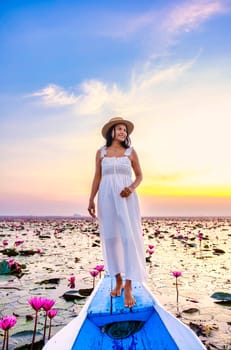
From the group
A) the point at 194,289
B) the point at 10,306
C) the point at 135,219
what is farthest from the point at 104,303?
the point at 194,289

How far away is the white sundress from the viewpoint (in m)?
3.21

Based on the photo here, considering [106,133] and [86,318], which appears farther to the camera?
[106,133]

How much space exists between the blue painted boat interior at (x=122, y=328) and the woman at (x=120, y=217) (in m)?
0.21

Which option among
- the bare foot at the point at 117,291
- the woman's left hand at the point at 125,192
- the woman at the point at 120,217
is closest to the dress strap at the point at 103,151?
the woman at the point at 120,217

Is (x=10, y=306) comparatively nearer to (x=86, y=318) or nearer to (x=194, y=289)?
(x=86, y=318)

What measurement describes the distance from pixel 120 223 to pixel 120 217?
6 centimetres

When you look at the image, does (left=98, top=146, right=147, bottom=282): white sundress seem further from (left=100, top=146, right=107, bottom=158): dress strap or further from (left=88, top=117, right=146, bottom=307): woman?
(left=100, top=146, right=107, bottom=158): dress strap

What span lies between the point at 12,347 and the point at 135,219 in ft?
5.59

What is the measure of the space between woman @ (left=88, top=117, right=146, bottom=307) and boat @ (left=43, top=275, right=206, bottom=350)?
22cm

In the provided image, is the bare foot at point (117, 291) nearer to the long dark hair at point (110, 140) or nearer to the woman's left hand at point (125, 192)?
the woman's left hand at point (125, 192)

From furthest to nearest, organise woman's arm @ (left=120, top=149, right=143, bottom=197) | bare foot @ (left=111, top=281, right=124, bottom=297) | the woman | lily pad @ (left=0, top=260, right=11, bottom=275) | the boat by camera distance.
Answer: lily pad @ (left=0, top=260, right=11, bottom=275), woman's arm @ (left=120, top=149, right=143, bottom=197), bare foot @ (left=111, top=281, right=124, bottom=297), the woman, the boat

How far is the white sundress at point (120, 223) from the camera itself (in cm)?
321

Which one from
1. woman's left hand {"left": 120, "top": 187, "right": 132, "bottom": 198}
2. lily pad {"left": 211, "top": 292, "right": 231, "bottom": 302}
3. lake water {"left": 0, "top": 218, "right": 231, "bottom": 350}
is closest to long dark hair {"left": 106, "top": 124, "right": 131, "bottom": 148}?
woman's left hand {"left": 120, "top": 187, "right": 132, "bottom": 198}

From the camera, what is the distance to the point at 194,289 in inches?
202
